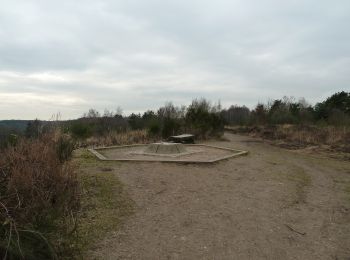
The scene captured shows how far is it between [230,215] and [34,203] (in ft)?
9.57

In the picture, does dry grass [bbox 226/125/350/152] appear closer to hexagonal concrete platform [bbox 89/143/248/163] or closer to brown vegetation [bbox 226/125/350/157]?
brown vegetation [bbox 226/125/350/157]

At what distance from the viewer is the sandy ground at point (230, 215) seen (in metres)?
4.34

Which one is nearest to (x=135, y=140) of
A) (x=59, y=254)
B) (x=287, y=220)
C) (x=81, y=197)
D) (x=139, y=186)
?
(x=139, y=186)

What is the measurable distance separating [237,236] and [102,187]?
10.6 feet

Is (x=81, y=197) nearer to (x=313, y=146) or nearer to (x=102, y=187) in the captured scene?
(x=102, y=187)

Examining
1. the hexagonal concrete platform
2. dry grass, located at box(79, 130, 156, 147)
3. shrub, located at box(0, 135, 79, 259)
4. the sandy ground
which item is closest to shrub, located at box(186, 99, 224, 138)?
dry grass, located at box(79, 130, 156, 147)

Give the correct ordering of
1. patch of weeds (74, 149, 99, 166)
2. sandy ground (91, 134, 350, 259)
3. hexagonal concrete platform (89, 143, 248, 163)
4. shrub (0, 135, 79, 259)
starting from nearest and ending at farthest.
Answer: shrub (0, 135, 79, 259)
sandy ground (91, 134, 350, 259)
patch of weeds (74, 149, 99, 166)
hexagonal concrete platform (89, 143, 248, 163)

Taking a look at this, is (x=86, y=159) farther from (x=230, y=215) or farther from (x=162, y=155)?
(x=230, y=215)

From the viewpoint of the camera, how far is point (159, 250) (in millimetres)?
4277

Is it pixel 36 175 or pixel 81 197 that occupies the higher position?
pixel 36 175

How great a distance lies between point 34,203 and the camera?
397 centimetres

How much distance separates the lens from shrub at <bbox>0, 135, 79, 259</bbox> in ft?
11.1

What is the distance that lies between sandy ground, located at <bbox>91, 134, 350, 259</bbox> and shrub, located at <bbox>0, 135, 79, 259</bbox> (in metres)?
0.63

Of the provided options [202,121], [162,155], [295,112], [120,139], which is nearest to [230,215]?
[162,155]
